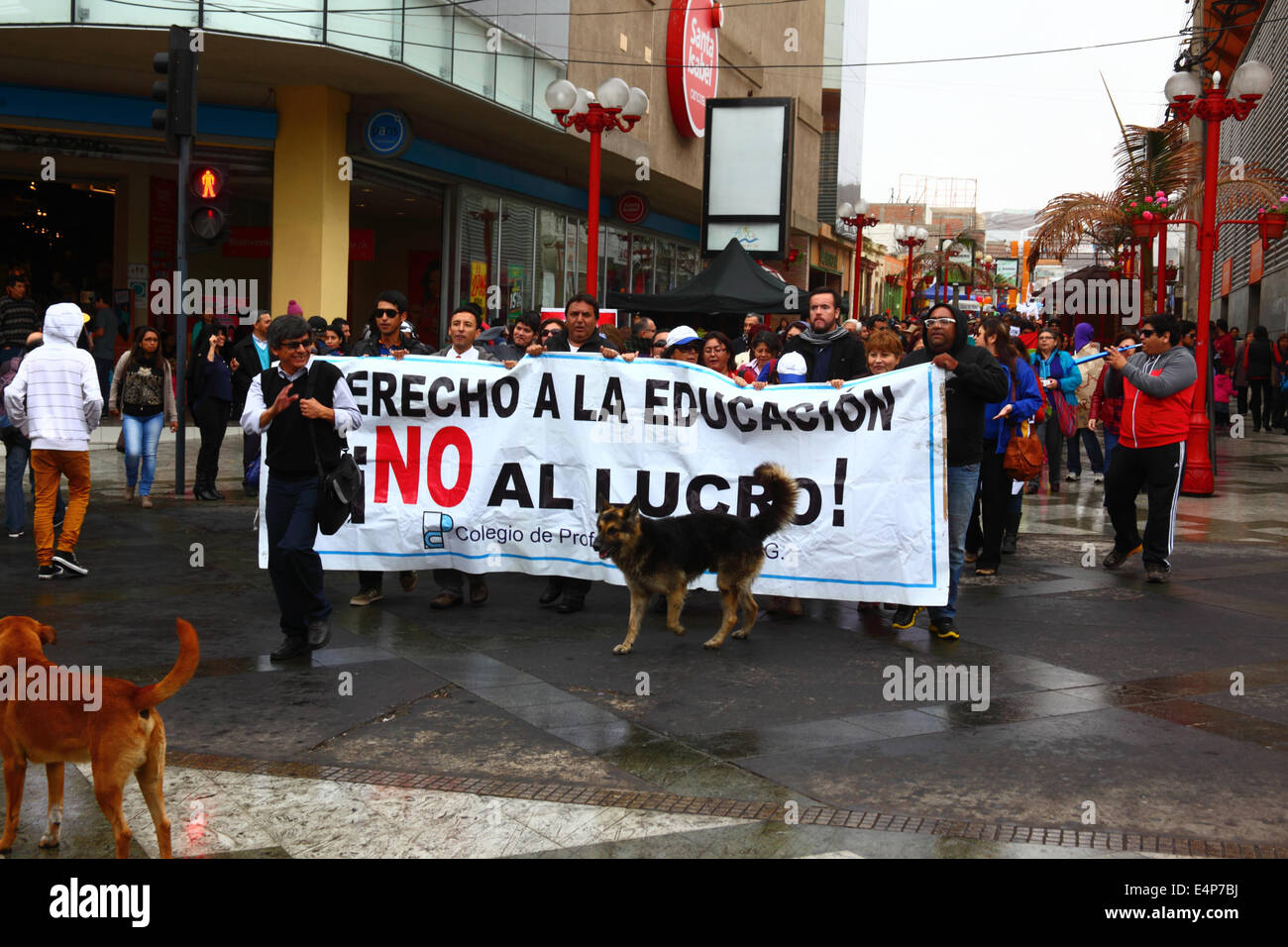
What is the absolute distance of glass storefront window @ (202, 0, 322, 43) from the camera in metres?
17.0

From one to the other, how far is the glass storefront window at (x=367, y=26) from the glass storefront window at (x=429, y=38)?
21cm

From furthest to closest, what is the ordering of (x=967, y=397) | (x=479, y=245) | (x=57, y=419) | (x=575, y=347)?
(x=479, y=245) → (x=57, y=419) → (x=575, y=347) → (x=967, y=397)

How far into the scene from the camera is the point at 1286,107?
1240 inches

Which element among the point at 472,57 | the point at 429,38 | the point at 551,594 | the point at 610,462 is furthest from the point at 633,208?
the point at 551,594

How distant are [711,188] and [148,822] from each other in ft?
79.1

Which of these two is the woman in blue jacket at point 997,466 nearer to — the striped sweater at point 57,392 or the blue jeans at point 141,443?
the striped sweater at point 57,392

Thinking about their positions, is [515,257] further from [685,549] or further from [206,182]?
[685,549]

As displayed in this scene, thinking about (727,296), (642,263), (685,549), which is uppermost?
(642,263)

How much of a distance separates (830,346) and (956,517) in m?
1.71

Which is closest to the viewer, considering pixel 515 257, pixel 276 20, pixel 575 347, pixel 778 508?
pixel 778 508

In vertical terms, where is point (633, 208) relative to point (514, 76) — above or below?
below

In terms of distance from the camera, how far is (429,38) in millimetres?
19219

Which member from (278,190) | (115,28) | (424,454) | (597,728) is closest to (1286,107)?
(278,190)

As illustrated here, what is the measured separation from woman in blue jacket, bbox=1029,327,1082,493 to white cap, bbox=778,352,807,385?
19.4 feet
